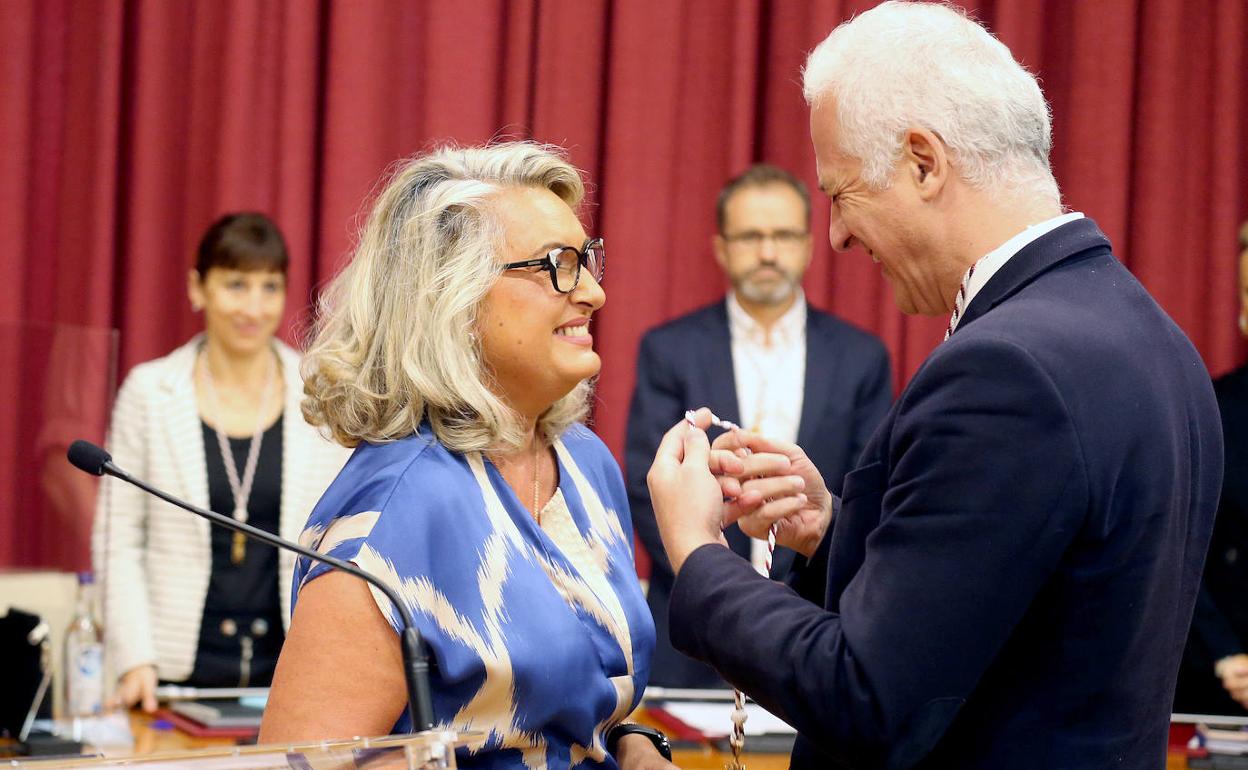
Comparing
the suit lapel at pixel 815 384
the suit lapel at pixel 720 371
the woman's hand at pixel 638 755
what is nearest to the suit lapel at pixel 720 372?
the suit lapel at pixel 720 371

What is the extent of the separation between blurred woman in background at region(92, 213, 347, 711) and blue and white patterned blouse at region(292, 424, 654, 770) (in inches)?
64.6

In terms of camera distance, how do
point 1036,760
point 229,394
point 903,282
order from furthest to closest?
1. point 229,394
2. point 903,282
3. point 1036,760

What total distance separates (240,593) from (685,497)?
208cm

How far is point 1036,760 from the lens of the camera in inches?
52.2

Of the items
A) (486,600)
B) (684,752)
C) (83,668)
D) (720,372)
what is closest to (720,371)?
(720,372)

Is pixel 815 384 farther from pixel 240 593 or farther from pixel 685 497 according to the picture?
pixel 685 497

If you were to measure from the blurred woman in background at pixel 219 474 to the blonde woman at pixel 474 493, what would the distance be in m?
1.50

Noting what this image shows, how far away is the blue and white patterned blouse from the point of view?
1.63m

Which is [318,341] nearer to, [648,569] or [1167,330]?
[1167,330]

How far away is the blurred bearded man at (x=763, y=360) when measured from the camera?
3725 mm

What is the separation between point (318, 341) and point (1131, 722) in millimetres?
1150

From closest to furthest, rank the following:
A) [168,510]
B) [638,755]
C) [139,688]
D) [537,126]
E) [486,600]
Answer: [486,600] < [638,755] < [139,688] < [168,510] < [537,126]

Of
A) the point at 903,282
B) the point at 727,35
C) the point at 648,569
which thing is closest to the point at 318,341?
the point at 903,282

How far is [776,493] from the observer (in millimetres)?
1689
